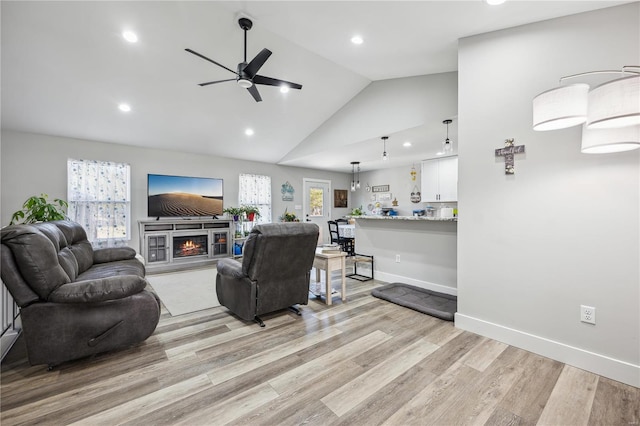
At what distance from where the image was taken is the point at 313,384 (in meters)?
1.80

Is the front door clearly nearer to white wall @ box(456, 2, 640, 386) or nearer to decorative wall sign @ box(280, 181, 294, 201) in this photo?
decorative wall sign @ box(280, 181, 294, 201)

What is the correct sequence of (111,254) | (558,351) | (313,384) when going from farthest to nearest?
(111,254)
(558,351)
(313,384)

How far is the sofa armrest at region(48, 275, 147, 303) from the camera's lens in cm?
189

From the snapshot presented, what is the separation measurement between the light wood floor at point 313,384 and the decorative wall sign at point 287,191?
5.27 m

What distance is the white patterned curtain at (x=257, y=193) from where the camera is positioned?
22.4 ft

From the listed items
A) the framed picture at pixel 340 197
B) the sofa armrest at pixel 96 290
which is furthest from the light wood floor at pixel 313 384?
the framed picture at pixel 340 197

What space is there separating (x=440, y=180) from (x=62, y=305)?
6769mm

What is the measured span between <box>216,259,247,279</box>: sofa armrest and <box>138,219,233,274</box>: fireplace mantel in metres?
3.06

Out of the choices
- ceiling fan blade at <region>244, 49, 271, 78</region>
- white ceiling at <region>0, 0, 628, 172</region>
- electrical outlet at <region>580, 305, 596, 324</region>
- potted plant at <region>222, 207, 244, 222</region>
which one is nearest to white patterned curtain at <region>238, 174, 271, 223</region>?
potted plant at <region>222, 207, 244, 222</region>

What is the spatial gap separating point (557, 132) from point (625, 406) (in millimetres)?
1869

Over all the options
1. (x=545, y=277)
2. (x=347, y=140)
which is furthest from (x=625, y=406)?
(x=347, y=140)

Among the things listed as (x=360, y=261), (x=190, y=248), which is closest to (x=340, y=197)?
(x=360, y=261)

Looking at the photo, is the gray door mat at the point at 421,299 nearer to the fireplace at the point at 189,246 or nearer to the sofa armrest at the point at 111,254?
the sofa armrest at the point at 111,254

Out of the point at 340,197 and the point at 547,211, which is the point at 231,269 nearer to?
the point at 547,211
